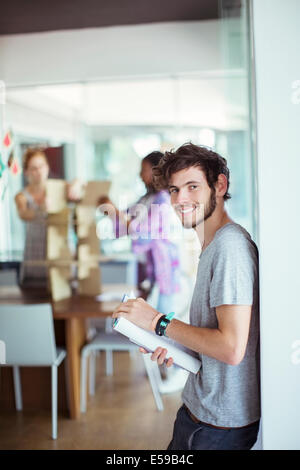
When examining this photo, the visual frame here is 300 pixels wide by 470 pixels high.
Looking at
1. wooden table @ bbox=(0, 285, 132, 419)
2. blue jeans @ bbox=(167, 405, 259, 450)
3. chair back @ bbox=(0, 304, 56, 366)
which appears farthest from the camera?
wooden table @ bbox=(0, 285, 132, 419)

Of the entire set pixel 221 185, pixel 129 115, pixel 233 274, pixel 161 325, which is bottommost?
pixel 161 325

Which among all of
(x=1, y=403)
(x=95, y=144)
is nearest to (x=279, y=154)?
(x=1, y=403)

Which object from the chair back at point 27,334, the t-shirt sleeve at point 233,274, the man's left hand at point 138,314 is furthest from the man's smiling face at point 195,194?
the chair back at point 27,334

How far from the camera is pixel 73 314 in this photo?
103 inches

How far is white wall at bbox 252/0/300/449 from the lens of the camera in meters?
1.12

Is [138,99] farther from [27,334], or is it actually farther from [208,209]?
[208,209]

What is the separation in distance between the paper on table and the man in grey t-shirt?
0.02 metres

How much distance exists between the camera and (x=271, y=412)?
1177mm

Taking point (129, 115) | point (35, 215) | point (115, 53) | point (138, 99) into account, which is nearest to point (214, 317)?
point (35, 215)

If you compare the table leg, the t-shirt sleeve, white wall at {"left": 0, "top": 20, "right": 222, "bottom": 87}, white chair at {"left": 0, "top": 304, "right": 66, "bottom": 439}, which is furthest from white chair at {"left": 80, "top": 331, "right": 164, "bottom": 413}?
white wall at {"left": 0, "top": 20, "right": 222, "bottom": 87}

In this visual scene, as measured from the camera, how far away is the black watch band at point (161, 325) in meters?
1.14

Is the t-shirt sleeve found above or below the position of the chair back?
above

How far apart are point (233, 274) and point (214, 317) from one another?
0.15 meters

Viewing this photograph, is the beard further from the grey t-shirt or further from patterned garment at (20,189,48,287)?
patterned garment at (20,189,48,287)
